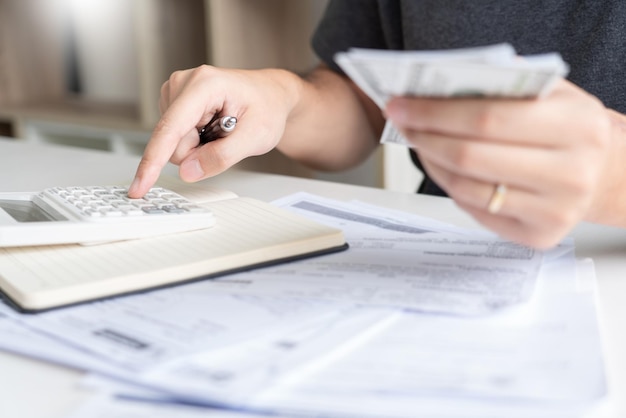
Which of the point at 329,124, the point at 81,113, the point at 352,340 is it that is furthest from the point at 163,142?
A: the point at 81,113

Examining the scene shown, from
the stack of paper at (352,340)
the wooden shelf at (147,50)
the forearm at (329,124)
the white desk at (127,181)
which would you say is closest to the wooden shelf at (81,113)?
the wooden shelf at (147,50)

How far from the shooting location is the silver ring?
0.39m

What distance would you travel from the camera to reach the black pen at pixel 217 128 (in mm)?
638

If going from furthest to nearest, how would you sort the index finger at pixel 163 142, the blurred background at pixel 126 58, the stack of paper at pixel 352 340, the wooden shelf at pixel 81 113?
the wooden shelf at pixel 81 113
the blurred background at pixel 126 58
the index finger at pixel 163 142
the stack of paper at pixel 352 340

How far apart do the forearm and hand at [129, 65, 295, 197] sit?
14cm

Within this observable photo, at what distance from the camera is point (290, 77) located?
80 centimetres

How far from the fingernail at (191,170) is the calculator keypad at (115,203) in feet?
0.09

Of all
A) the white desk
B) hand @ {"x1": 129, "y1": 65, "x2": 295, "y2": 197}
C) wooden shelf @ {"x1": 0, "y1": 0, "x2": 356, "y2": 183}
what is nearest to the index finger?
hand @ {"x1": 129, "y1": 65, "x2": 295, "y2": 197}

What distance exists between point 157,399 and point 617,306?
0.94 ft

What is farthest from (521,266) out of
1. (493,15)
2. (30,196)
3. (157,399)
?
(493,15)

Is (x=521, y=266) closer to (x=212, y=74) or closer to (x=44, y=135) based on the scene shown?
(x=212, y=74)

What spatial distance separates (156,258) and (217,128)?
0.20 meters

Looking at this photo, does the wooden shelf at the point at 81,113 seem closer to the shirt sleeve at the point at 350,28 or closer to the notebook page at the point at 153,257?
the shirt sleeve at the point at 350,28

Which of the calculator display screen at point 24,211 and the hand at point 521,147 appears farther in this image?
the calculator display screen at point 24,211
